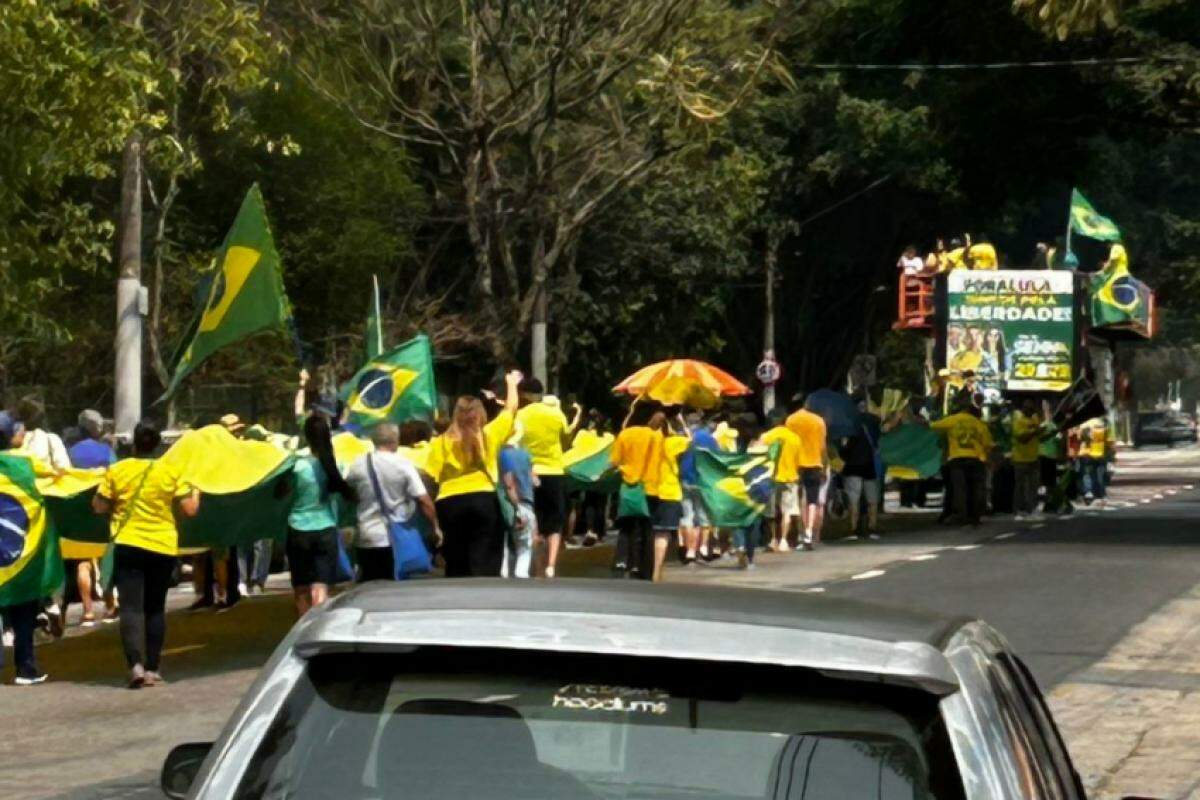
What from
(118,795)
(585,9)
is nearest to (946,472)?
(585,9)

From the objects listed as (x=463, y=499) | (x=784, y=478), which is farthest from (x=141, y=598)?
(x=784, y=478)

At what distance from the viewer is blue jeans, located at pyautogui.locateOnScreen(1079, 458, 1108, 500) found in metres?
41.9

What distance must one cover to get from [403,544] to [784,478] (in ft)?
42.4

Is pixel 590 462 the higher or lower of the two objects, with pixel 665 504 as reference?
higher

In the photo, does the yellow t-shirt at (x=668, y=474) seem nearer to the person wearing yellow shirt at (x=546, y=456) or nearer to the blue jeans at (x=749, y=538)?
the person wearing yellow shirt at (x=546, y=456)

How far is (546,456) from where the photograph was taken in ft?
70.8

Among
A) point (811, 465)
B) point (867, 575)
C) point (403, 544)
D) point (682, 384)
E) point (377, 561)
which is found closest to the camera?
point (403, 544)

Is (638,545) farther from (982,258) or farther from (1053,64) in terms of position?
(982,258)

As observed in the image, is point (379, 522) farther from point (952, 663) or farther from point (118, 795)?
point (952, 663)

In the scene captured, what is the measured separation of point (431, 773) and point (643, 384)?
30.2m

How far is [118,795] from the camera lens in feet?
36.8

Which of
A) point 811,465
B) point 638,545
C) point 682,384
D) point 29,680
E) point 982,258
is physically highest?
point 982,258

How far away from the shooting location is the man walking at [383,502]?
16.7 m

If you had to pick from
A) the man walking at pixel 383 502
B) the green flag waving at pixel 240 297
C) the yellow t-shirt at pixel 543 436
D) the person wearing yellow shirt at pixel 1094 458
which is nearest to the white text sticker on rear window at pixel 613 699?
the man walking at pixel 383 502
